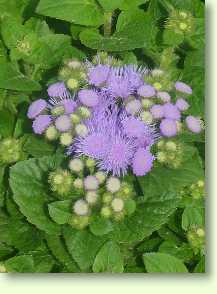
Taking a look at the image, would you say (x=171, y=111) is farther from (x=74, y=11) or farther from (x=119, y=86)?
(x=74, y=11)

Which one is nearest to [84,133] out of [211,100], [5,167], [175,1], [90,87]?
[90,87]

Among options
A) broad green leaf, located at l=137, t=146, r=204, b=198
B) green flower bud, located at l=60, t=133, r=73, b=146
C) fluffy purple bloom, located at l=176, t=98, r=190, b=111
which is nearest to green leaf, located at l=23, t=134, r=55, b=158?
green flower bud, located at l=60, t=133, r=73, b=146

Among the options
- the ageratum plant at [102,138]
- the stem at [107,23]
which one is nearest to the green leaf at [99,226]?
the ageratum plant at [102,138]

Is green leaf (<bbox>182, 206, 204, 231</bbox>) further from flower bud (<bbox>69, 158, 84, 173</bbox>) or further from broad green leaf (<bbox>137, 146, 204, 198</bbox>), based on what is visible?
flower bud (<bbox>69, 158, 84, 173</bbox>)

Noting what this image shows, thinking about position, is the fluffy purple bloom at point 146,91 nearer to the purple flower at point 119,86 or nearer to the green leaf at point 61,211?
the purple flower at point 119,86

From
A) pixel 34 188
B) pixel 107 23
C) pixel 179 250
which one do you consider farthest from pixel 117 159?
pixel 107 23
